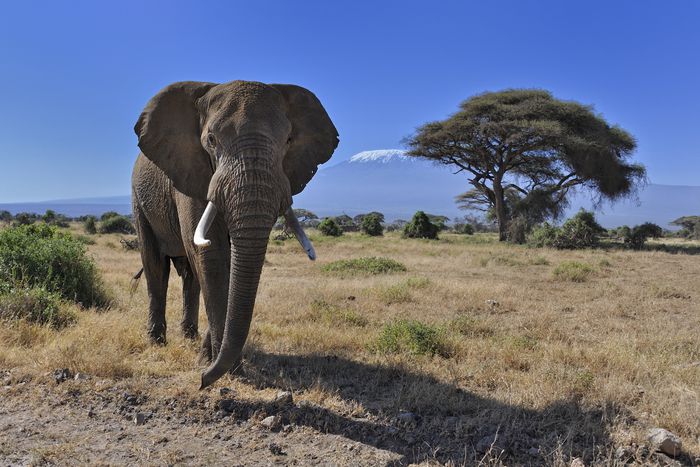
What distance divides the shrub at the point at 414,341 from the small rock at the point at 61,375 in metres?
3.08

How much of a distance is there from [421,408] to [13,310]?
4911mm

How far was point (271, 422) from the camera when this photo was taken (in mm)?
3799

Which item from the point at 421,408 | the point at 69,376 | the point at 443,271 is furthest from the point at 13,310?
the point at 443,271

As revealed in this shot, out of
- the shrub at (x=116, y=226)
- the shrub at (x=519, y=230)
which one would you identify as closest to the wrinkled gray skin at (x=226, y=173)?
the shrub at (x=519, y=230)

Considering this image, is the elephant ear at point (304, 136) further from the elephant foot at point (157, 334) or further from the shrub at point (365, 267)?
the shrub at point (365, 267)

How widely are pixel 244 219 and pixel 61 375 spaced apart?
8.06 ft

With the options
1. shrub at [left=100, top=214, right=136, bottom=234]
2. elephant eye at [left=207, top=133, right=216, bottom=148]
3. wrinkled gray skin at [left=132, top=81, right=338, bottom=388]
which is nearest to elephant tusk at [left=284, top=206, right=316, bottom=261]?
wrinkled gray skin at [left=132, top=81, right=338, bottom=388]

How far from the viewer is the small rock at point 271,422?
3.78 metres

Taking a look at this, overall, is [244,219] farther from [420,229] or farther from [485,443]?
[420,229]

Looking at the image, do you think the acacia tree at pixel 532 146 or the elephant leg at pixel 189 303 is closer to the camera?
the elephant leg at pixel 189 303

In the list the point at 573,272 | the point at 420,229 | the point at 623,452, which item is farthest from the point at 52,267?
the point at 420,229

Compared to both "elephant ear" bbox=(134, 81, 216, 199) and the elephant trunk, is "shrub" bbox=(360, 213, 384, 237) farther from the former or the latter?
the elephant trunk

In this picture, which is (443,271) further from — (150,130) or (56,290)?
(150,130)

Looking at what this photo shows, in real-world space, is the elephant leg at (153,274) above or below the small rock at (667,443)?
above
